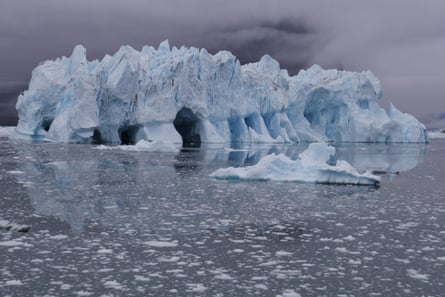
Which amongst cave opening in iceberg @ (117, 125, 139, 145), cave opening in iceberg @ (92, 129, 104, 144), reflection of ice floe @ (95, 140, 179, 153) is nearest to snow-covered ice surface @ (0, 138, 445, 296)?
Answer: reflection of ice floe @ (95, 140, 179, 153)

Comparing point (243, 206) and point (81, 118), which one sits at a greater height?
point (81, 118)

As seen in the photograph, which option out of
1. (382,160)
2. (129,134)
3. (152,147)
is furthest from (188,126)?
(382,160)

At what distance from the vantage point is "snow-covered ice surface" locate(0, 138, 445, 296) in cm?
483

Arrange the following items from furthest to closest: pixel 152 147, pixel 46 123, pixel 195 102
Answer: pixel 46 123 → pixel 195 102 → pixel 152 147

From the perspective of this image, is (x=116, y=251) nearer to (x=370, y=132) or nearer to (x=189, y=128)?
(x=189, y=128)

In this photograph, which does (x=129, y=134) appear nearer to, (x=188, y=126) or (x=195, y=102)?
(x=188, y=126)

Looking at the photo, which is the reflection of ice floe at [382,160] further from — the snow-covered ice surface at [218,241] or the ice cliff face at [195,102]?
the ice cliff face at [195,102]

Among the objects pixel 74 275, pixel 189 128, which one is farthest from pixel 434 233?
pixel 189 128

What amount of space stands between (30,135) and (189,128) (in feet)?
42.6

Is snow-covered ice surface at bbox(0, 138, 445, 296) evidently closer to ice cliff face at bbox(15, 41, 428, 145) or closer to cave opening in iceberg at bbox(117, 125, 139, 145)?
Result: ice cliff face at bbox(15, 41, 428, 145)

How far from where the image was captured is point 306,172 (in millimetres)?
14164

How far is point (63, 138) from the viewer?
1353 inches

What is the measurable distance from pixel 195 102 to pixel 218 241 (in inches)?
1182

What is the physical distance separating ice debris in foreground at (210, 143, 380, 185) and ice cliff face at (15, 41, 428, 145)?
20.7 metres
